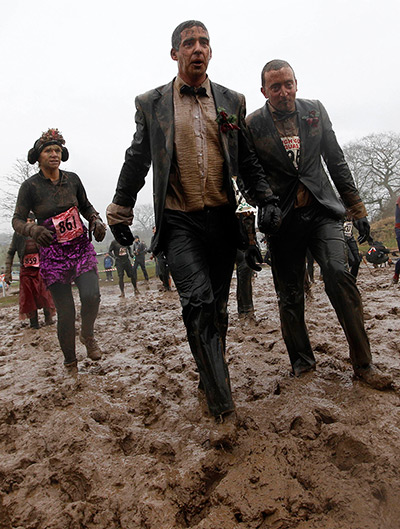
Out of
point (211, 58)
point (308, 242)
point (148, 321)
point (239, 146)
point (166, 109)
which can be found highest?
point (211, 58)

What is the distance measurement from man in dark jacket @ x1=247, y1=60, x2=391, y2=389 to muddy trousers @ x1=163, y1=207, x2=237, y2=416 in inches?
14.7

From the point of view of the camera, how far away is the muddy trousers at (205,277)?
2.24 m

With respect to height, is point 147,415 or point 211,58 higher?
point 211,58

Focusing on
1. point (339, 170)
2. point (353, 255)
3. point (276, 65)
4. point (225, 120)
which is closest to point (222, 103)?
point (225, 120)

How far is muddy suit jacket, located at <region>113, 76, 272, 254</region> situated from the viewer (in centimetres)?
243

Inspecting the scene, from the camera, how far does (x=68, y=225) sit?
12.7 feet

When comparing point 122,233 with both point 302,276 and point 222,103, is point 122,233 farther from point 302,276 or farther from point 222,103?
point 302,276

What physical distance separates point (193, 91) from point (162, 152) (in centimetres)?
46

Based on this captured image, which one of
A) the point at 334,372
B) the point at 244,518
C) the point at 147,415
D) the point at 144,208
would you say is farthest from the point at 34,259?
the point at 144,208

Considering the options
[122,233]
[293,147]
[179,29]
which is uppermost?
[179,29]

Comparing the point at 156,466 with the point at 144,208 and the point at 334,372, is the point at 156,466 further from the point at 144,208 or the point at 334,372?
the point at 144,208

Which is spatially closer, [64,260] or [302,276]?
[302,276]

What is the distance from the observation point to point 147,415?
8.51 ft

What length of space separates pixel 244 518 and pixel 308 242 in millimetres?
1910
